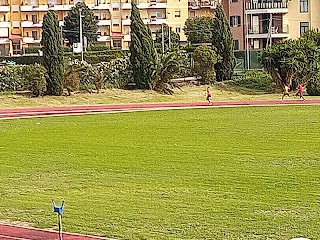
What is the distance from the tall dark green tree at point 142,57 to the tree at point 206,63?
11.6 ft

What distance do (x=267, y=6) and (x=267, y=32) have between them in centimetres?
248

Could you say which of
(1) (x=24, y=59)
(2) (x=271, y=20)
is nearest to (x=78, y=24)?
(1) (x=24, y=59)

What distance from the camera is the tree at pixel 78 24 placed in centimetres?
8188

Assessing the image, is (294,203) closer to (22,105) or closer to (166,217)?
Answer: (166,217)

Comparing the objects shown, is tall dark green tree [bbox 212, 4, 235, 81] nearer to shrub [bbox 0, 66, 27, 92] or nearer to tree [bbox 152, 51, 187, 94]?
tree [bbox 152, 51, 187, 94]

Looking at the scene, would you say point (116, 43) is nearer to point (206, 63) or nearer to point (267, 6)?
point (267, 6)

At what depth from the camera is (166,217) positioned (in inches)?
519

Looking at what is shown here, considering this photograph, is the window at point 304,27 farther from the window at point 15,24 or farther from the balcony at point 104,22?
the window at point 15,24

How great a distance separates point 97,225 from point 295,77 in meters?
35.3

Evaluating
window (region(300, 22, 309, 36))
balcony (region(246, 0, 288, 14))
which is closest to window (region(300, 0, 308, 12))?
window (region(300, 22, 309, 36))

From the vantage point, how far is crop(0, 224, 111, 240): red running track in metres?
11.9

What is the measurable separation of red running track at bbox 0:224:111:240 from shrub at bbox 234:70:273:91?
3705cm

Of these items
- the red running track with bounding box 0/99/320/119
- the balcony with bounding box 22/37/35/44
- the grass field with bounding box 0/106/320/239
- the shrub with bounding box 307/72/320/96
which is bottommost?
the grass field with bounding box 0/106/320/239

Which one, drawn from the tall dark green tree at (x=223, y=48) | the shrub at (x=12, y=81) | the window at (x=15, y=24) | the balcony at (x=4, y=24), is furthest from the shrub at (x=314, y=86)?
the window at (x=15, y=24)
